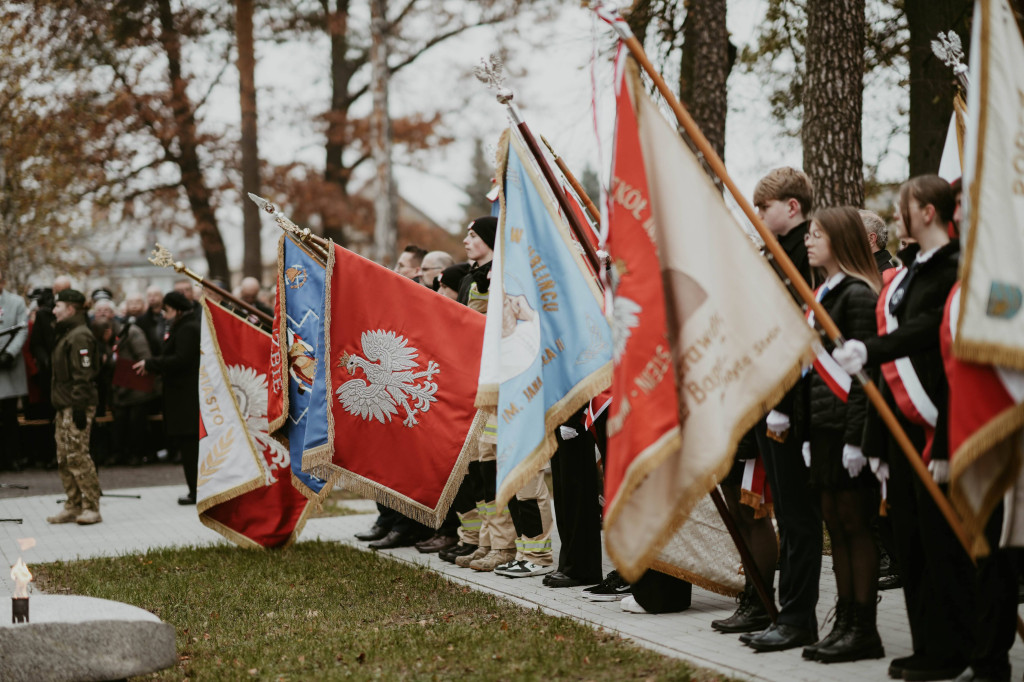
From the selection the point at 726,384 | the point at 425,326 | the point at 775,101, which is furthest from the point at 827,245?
the point at 775,101

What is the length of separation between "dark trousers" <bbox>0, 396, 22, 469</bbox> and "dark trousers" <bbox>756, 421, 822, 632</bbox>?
11.7 meters

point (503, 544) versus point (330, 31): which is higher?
point (330, 31)

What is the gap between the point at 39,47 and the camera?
1962cm

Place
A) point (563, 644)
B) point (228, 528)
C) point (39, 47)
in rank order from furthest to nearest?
point (39, 47)
point (228, 528)
point (563, 644)

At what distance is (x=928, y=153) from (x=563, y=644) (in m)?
8.84

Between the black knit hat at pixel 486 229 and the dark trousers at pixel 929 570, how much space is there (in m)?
3.72

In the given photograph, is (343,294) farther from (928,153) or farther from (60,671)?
(928,153)

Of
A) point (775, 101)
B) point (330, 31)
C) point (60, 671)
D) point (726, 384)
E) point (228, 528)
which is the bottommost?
point (228, 528)

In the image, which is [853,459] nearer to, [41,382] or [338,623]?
[338,623]

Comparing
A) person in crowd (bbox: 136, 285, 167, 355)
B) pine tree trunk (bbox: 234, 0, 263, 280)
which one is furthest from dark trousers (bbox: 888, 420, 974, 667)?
pine tree trunk (bbox: 234, 0, 263, 280)

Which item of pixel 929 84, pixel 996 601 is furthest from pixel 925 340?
pixel 929 84

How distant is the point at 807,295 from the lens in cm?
442

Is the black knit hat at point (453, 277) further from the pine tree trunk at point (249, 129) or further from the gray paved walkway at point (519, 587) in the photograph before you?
the pine tree trunk at point (249, 129)

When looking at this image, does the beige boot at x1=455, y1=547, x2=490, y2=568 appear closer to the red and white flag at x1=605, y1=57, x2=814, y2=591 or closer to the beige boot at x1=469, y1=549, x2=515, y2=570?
the beige boot at x1=469, y1=549, x2=515, y2=570
